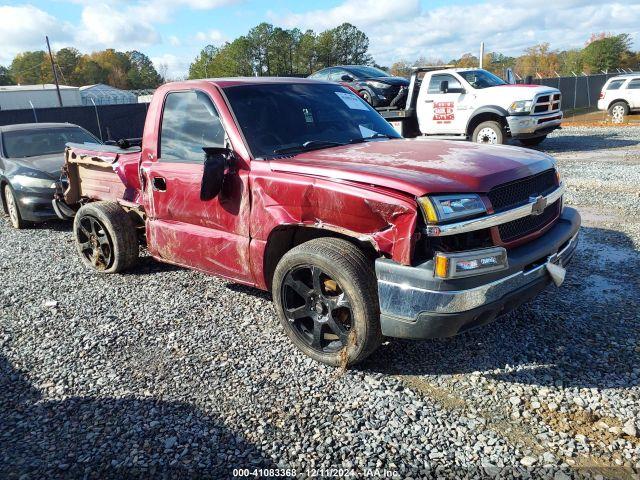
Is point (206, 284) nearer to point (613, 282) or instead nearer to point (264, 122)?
point (264, 122)

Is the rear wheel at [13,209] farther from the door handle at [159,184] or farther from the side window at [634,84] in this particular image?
the side window at [634,84]

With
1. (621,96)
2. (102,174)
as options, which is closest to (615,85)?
(621,96)

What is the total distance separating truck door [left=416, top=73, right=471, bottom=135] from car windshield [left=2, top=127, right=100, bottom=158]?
806cm

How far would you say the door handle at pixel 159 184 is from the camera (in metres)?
4.35

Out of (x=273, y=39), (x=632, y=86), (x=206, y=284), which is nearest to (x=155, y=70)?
(x=273, y=39)

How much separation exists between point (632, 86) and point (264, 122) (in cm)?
2098

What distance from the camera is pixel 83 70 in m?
94.9

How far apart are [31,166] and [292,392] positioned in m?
6.47

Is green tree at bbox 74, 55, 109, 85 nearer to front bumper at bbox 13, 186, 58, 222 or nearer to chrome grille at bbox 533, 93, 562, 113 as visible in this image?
chrome grille at bbox 533, 93, 562, 113

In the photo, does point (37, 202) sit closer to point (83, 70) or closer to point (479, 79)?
point (479, 79)

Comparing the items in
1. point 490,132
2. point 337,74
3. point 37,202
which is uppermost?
A: point 337,74

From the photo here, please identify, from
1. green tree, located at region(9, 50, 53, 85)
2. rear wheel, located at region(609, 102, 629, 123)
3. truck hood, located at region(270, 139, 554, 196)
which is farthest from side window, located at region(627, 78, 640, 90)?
green tree, located at region(9, 50, 53, 85)

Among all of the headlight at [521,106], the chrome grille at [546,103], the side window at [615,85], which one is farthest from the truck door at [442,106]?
the side window at [615,85]

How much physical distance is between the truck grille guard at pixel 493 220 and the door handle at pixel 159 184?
8.14 ft
